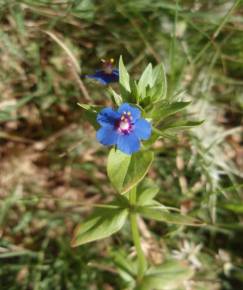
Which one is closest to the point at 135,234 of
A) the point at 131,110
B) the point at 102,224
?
the point at 102,224

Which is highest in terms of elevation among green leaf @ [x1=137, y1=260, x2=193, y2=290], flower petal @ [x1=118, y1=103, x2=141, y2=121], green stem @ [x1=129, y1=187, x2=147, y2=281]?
flower petal @ [x1=118, y1=103, x2=141, y2=121]

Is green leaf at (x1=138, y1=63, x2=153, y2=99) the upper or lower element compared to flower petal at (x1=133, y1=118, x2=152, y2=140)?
upper

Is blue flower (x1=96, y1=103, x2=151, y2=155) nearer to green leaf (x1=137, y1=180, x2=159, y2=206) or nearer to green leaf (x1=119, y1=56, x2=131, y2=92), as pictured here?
green leaf (x1=119, y1=56, x2=131, y2=92)

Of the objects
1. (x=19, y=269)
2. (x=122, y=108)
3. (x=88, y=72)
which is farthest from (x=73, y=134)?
(x=122, y=108)

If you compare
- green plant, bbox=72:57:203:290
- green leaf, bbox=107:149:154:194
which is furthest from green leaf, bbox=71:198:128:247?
green leaf, bbox=107:149:154:194

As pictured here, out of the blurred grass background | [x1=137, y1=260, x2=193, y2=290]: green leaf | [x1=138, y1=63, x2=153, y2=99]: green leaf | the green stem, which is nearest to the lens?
[x1=138, y1=63, x2=153, y2=99]: green leaf

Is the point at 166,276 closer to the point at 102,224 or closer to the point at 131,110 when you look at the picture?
the point at 102,224
